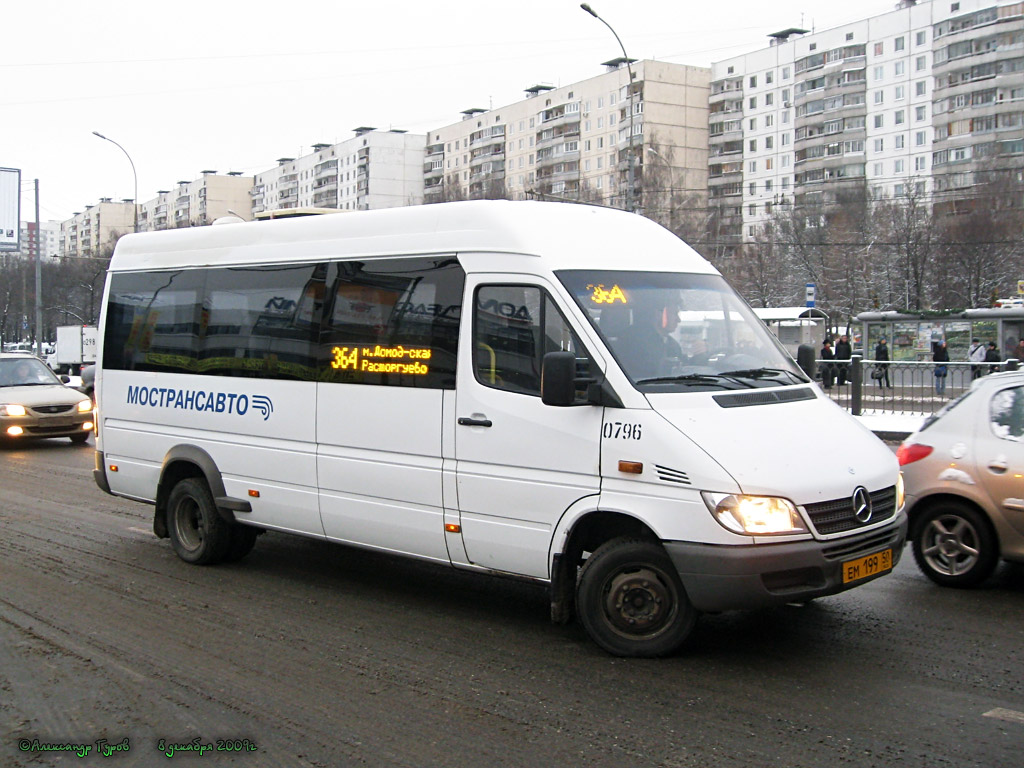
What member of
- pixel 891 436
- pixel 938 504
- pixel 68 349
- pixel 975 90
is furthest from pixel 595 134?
pixel 938 504

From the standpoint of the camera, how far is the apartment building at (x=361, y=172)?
121688 millimetres

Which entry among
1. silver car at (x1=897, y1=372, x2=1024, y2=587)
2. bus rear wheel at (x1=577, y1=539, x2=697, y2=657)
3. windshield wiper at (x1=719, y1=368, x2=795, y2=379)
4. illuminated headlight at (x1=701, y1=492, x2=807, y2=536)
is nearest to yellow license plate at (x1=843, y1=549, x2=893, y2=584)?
illuminated headlight at (x1=701, y1=492, x2=807, y2=536)

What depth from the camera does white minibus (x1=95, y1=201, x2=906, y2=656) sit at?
5.31 m

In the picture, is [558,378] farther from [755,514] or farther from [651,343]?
[755,514]

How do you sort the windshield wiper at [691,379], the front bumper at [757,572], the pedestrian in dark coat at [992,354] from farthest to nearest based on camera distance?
the pedestrian in dark coat at [992,354]
the windshield wiper at [691,379]
the front bumper at [757,572]

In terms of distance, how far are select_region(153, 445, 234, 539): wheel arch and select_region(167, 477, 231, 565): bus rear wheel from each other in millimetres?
62

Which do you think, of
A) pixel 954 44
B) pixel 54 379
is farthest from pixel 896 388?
pixel 954 44

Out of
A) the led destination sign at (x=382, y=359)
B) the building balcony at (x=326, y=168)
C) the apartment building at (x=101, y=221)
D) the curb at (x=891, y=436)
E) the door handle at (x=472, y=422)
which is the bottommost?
the curb at (x=891, y=436)

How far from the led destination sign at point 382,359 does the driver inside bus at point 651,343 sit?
1.38m

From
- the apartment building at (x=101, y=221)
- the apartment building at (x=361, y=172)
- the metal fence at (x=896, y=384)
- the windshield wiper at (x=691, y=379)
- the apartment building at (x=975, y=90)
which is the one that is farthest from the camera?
the apartment building at (x=101, y=221)

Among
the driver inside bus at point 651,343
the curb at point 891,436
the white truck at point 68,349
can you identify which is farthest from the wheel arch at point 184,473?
the white truck at point 68,349

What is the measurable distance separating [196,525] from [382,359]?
105 inches

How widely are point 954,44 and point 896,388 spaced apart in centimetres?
6589

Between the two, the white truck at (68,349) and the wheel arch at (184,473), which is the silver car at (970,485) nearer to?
the wheel arch at (184,473)
